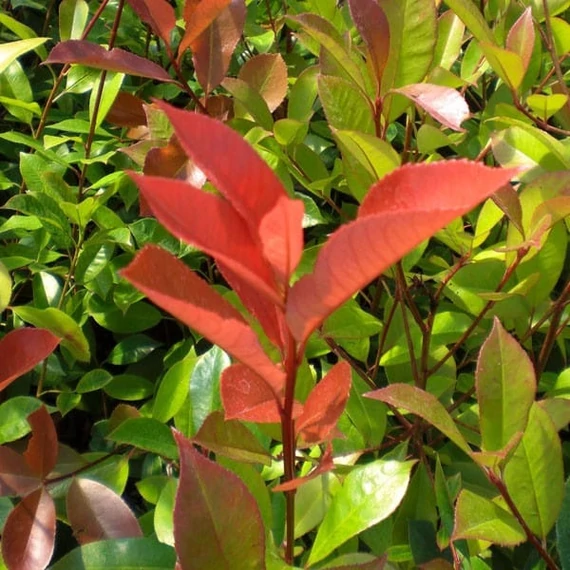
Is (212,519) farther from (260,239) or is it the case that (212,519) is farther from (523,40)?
(523,40)

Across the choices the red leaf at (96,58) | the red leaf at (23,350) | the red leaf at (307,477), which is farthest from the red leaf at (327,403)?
the red leaf at (96,58)

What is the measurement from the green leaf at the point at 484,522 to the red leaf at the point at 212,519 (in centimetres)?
15

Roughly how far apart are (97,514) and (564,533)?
0.38m

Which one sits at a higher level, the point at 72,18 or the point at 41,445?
the point at 72,18

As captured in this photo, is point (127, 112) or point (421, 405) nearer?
point (421, 405)

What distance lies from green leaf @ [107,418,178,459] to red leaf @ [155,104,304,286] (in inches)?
13.4

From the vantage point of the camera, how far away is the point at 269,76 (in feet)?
3.10

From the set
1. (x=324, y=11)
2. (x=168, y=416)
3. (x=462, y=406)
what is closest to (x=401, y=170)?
(x=168, y=416)

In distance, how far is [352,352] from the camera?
0.84 meters

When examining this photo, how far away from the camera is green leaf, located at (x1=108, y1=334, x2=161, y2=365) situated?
0.98 m

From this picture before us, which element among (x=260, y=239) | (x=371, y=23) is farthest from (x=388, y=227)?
(x=371, y=23)

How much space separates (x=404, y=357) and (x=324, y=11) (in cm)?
46

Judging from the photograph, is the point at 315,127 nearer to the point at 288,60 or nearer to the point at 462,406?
the point at 288,60

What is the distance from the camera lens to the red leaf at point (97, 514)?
0.65m
